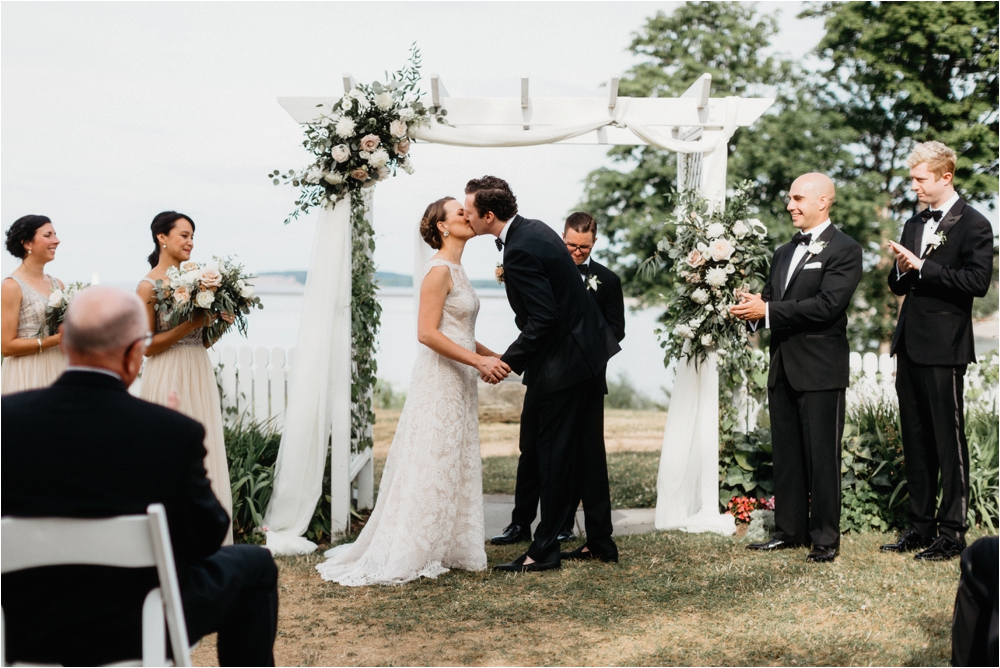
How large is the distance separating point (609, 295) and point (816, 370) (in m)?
1.42

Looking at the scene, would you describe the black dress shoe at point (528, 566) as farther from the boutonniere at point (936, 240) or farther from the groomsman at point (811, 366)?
the boutonniere at point (936, 240)

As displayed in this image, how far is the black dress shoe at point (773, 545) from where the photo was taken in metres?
5.43

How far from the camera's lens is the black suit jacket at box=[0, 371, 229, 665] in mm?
2176

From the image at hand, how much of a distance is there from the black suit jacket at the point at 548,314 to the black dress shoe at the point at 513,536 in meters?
1.39

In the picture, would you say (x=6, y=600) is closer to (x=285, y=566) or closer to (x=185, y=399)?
(x=185, y=399)

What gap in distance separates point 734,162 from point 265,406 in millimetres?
14974

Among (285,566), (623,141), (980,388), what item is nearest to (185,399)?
(285,566)

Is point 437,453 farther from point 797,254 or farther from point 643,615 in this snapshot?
point 797,254

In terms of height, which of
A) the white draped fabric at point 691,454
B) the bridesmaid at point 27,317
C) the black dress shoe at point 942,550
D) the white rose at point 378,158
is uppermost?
the white rose at point 378,158

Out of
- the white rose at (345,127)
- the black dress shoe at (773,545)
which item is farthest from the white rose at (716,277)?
the white rose at (345,127)

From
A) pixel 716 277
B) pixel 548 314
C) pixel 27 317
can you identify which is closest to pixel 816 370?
pixel 716 277

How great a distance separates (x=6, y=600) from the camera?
2266 millimetres

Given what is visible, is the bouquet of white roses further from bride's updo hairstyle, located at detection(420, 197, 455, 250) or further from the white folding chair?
the white folding chair

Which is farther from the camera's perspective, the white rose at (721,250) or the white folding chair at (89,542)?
the white rose at (721,250)
